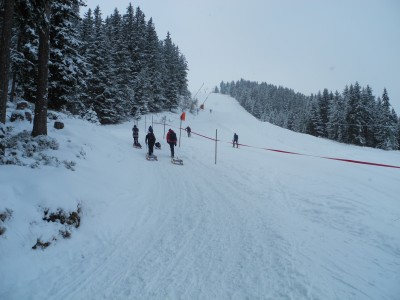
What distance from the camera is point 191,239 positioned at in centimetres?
591

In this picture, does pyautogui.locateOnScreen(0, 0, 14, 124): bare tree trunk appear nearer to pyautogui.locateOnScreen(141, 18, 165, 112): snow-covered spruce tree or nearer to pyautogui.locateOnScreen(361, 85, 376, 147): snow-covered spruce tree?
pyautogui.locateOnScreen(141, 18, 165, 112): snow-covered spruce tree

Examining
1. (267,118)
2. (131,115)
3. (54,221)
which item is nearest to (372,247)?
(54,221)

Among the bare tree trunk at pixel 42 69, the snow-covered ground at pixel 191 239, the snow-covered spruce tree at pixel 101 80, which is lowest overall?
the snow-covered ground at pixel 191 239

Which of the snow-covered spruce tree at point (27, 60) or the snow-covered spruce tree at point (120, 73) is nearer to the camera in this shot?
the snow-covered spruce tree at point (27, 60)

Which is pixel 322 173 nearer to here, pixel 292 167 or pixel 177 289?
pixel 292 167

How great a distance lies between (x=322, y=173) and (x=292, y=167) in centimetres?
188

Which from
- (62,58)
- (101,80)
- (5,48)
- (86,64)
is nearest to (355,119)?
(101,80)

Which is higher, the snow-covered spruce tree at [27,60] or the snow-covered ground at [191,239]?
the snow-covered spruce tree at [27,60]

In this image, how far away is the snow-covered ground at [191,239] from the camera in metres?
4.25

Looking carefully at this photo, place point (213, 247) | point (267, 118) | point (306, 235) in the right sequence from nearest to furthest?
point (213, 247), point (306, 235), point (267, 118)

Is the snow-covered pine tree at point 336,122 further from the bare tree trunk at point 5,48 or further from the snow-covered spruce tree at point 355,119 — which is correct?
the bare tree trunk at point 5,48

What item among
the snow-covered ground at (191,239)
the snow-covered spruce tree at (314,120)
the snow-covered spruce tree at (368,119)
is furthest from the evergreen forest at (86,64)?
the snow-covered spruce tree at (368,119)

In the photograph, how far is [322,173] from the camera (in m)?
12.8

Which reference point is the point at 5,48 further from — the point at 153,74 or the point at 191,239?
the point at 153,74
